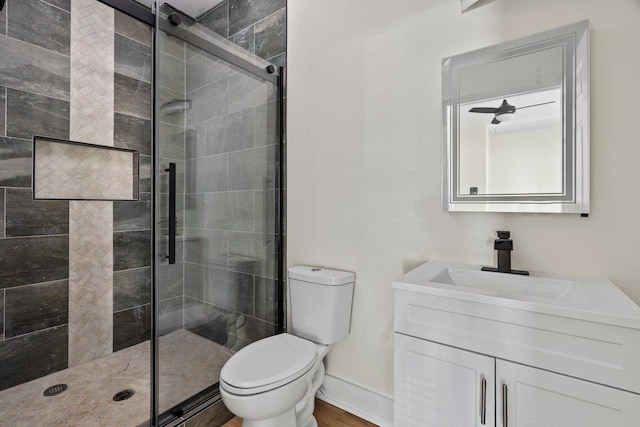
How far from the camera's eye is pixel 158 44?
1.42 meters

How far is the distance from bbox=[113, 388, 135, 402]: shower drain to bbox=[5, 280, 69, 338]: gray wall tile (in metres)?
0.69

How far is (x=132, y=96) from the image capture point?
241cm

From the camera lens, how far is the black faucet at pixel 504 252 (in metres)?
1.20

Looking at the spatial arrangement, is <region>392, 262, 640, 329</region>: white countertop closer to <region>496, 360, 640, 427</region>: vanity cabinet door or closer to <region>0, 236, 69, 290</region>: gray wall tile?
<region>496, 360, 640, 427</region>: vanity cabinet door

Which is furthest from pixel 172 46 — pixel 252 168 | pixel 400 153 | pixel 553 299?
pixel 553 299

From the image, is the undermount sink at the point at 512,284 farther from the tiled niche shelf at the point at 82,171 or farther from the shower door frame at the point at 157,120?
the tiled niche shelf at the point at 82,171

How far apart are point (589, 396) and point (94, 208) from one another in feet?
9.19

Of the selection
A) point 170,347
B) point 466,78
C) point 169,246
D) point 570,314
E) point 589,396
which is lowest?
point 170,347

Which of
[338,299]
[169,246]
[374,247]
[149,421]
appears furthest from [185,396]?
[374,247]

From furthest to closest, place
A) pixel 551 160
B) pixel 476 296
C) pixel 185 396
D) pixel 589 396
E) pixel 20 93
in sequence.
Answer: pixel 20 93 → pixel 185 396 → pixel 551 160 → pixel 476 296 → pixel 589 396

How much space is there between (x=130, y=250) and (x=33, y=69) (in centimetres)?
132

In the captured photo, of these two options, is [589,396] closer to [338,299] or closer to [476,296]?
[476,296]

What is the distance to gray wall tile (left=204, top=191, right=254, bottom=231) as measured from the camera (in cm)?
166

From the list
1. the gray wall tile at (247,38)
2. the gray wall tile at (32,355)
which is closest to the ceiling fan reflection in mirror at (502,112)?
the gray wall tile at (247,38)
